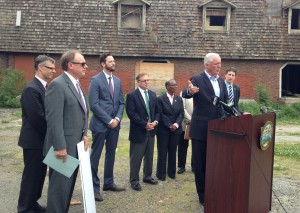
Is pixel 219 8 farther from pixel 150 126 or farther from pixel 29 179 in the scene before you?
pixel 29 179

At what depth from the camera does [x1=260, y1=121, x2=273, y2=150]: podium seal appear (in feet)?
14.7

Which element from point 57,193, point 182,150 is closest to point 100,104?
point 57,193

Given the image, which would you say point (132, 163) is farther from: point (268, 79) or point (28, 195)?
point (268, 79)

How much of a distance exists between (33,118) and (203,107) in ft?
7.61

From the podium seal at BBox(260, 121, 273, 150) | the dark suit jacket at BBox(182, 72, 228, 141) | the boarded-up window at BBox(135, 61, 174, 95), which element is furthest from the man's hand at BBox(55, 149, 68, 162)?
the boarded-up window at BBox(135, 61, 174, 95)

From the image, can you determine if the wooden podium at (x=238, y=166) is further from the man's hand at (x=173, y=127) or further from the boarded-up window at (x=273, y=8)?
the boarded-up window at (x=273, y=8)

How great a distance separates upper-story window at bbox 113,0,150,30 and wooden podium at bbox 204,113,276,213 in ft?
53.0

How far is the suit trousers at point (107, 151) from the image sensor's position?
5754 millimetres

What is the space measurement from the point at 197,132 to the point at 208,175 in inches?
26.9

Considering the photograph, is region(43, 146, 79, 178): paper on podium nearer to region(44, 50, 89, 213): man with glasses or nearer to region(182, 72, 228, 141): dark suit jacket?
region(44, 50, 89, 213): man with glasses

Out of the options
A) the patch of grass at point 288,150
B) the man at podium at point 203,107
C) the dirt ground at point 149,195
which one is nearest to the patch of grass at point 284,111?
the patch of grass at point 288,150

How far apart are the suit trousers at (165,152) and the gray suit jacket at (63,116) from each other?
9.17 feet

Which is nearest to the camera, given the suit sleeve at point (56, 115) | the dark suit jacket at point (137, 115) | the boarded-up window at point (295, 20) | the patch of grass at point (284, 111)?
the suit sleeve at point (56, 115)

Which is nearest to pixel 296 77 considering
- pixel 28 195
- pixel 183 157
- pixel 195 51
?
pixel 195 51
